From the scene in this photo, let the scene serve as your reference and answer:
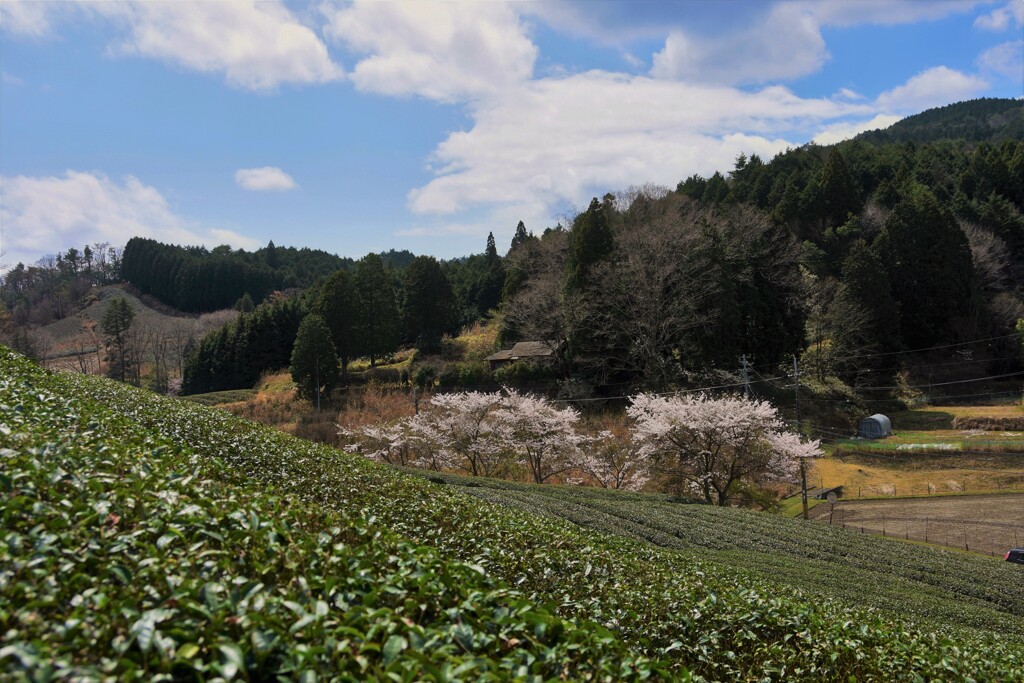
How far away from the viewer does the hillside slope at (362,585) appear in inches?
93.6

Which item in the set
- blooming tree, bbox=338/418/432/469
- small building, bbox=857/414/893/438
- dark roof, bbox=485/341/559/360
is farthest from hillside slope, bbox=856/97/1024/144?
blooming tree, bbox=338/418/432/469

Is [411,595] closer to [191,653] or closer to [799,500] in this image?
[191,653]

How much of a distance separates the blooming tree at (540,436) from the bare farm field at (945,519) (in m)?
9.50

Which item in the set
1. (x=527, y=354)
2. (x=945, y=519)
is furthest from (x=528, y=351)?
(x=945, y=519)

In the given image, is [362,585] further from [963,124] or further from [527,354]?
[963,124]

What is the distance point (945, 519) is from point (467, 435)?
58.2ft

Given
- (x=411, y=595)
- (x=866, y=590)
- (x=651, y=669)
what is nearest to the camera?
(x=411, y=595)

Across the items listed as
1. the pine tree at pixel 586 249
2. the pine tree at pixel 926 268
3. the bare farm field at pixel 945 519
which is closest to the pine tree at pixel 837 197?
the pine tree at pixel 926 268

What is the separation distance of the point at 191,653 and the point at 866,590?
10.3m

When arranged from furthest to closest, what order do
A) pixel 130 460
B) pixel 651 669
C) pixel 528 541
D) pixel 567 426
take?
pixel 567 426, pixel 528 541, pixel 130 460, pixel 651 669

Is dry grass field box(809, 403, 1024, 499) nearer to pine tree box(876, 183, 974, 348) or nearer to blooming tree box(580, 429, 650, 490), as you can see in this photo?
blooming tree box(580, 429, 650, 490)

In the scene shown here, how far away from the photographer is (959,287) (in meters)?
41.8

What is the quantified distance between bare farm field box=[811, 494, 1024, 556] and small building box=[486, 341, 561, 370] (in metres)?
16.2

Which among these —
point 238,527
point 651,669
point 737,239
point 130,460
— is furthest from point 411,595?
point 737,239
